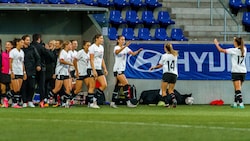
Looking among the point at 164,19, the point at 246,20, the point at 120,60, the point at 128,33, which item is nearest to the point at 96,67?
the point at 120,60

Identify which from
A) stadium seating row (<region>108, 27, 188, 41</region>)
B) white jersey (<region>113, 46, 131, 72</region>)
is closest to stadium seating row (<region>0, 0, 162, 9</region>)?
stadium seating row (<region>108, 27, 188, 41</region>)

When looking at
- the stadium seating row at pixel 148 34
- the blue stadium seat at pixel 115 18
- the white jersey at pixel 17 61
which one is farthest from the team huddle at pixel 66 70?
the blue stadium seat at pixel 115 18

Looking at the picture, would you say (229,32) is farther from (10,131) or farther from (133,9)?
(10,131)

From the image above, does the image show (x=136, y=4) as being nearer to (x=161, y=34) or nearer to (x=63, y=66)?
(x=161, y=34)

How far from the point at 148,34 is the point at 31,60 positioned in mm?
8645

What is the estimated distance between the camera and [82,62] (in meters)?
23.0

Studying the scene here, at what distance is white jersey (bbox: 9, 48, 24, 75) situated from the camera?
71.6 ft

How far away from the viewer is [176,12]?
1265 inches

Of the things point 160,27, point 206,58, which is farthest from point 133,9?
point 206,58

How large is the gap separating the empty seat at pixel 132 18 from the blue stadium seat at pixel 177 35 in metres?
1.43

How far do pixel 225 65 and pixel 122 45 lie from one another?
425cm

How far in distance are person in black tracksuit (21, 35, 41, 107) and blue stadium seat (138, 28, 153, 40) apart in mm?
8149

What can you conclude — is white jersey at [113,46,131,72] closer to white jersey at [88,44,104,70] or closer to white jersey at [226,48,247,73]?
white jersey at [88,44,104,70]

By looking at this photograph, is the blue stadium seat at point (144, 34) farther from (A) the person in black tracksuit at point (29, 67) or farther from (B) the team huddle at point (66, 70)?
(A) the person in black tracksuit at point (29, 67)
